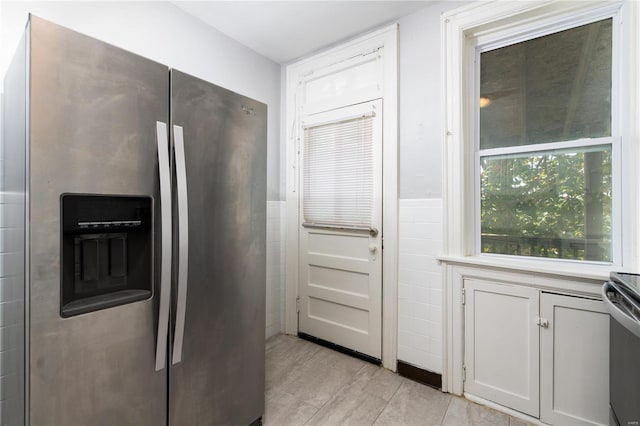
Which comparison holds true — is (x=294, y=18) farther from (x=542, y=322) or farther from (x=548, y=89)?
(x=542, y=322)

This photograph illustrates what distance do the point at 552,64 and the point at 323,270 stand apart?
2159 millimetres

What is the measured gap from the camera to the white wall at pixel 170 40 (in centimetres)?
→ 150

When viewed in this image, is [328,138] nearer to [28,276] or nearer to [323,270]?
[323,270]

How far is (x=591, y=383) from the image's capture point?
5.14ft

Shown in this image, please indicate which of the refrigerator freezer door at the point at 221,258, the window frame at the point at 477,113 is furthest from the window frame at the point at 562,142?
the refrigerator freezer door at the point at 221,258

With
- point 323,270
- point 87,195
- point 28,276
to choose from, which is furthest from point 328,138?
point 28,276

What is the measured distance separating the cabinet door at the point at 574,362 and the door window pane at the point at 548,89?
974 millimetres

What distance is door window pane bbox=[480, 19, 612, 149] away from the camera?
5.55ft

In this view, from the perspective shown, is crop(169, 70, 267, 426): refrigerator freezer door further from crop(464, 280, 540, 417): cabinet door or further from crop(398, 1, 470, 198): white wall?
crop(464, 280, 540, 417): cabinet door

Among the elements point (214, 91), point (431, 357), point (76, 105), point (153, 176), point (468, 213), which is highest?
→ point (214, 91)

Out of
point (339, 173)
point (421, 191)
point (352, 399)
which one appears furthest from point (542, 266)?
point (339, 173)

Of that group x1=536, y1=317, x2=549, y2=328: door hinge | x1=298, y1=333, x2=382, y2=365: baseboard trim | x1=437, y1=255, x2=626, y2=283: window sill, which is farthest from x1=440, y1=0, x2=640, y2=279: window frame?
x1=298, y1=333, x2=382, y2=365: baseboard trim

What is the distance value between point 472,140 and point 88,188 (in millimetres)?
2134

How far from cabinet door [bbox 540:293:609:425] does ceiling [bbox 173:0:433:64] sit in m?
2.08
